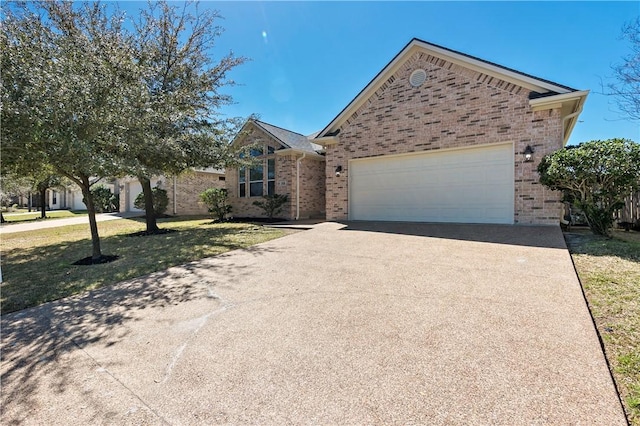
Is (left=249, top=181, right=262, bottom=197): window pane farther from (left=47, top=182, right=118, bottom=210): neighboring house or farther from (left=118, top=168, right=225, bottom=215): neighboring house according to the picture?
(left=47, top=182, right=118, bottom=210): neighboring house

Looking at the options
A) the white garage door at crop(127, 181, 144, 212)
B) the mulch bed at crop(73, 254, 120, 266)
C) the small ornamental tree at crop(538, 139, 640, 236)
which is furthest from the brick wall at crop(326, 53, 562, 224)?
the white garage door at crop(127, 181, 144, 212)

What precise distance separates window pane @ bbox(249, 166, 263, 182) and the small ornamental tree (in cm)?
1227

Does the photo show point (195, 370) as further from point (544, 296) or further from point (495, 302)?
point (544, 296)

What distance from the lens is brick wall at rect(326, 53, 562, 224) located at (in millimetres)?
8805

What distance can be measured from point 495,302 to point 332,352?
2.16 meters

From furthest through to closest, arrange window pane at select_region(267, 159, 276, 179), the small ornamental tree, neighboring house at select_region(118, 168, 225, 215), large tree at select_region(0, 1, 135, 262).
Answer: neighboring house at select_region(118, 168, 225, 215), window pane at select_region(267, 159, 276, 179), the small ornamental tree, large tree at select_region(0, 1, 135, 262)

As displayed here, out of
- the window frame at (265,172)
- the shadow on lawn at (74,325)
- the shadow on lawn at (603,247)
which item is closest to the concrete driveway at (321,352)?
the shadow on lawn at (74,325)

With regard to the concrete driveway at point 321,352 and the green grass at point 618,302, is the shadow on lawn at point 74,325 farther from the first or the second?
the green grass at point 618,302

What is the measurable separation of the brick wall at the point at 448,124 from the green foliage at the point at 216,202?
5.71 metres

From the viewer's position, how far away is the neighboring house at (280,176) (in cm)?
1476

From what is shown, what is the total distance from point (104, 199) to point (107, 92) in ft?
65.9

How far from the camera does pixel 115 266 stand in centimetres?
628

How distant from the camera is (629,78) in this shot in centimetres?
863

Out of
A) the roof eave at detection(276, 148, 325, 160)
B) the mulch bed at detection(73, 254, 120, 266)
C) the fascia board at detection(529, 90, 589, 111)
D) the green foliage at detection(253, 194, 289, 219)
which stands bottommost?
the mulch bed at detection(73, 254, 120, 266)
